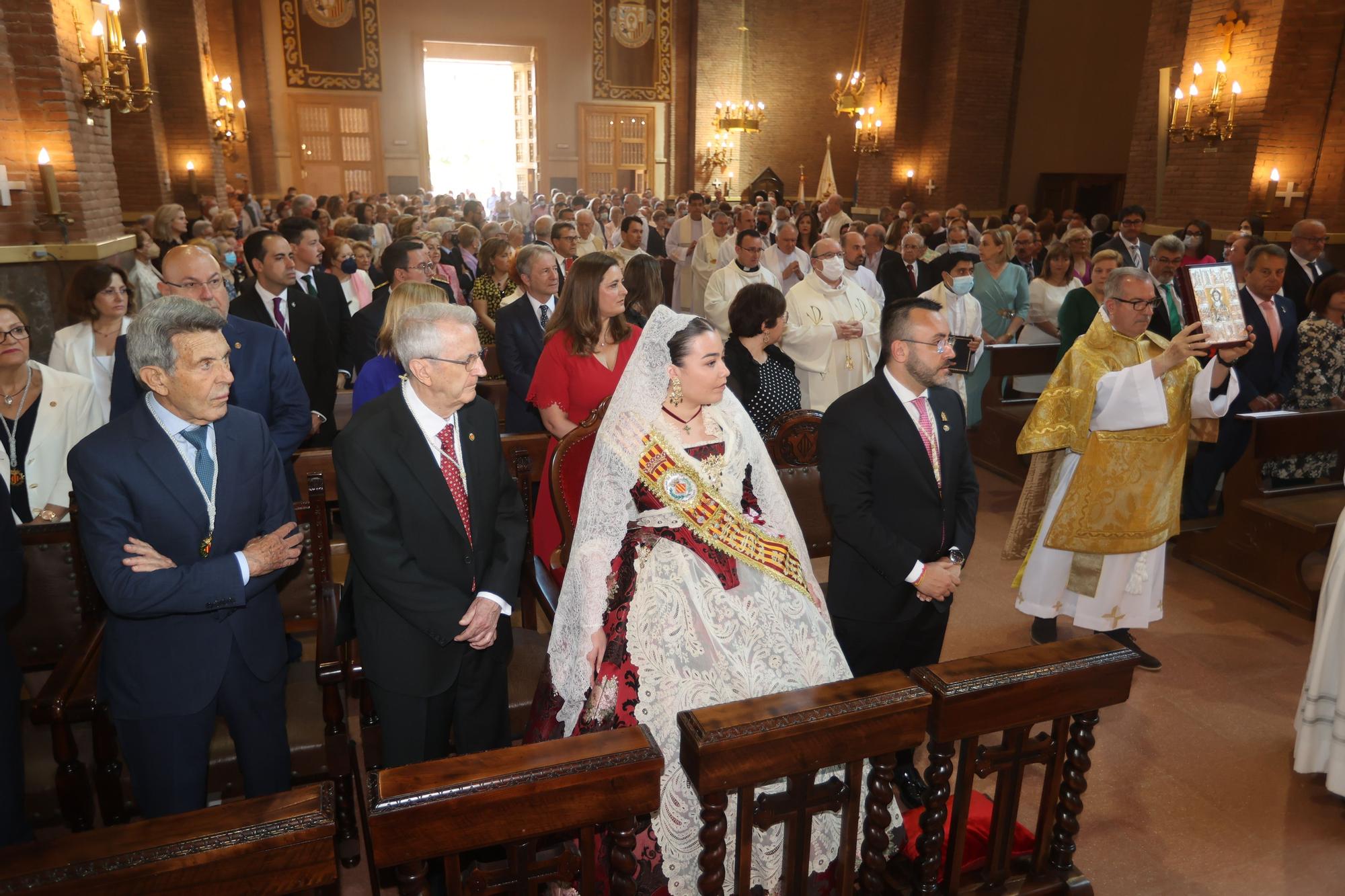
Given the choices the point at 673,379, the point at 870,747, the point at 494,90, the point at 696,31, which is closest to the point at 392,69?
the point at 696,31

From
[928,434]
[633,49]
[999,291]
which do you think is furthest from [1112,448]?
[633,49]

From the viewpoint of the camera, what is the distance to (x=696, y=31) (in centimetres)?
2219

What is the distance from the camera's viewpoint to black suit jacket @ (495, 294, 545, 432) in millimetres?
5105

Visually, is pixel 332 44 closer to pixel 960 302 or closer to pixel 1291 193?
pixel 960 302

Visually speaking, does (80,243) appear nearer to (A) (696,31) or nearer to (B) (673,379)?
(B) (673,379)

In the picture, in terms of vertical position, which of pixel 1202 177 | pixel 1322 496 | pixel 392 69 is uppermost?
pixel 392 69

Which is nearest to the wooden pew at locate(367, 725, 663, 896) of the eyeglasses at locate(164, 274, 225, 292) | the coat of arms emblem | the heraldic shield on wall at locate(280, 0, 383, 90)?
the eyeglasses at locate(164, 274, 225, 292)

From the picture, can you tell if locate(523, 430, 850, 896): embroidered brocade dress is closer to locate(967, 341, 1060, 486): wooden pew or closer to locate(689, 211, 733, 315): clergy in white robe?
locate(967, 341, 1060, 486): wooden pew

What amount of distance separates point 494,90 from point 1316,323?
3124 centimetres

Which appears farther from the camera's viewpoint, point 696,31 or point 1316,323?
point 696,31

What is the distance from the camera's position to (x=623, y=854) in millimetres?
1662

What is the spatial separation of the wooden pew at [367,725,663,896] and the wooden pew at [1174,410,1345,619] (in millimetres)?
4683

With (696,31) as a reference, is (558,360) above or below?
below

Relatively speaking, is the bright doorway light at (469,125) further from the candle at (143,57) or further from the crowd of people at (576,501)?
the crowd of people at (576,501)
